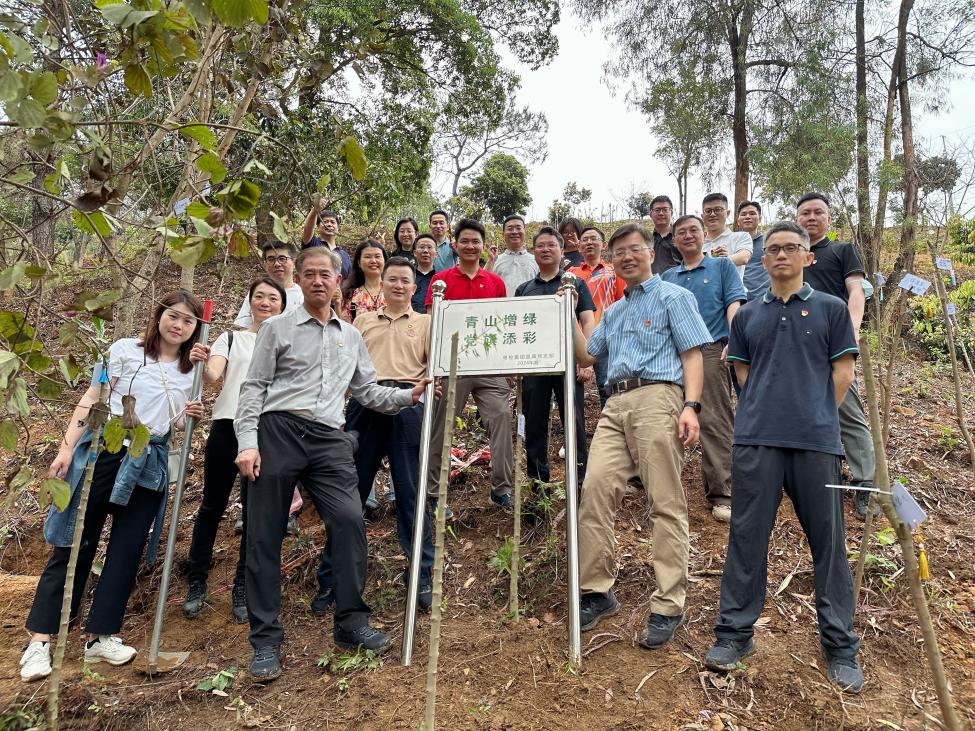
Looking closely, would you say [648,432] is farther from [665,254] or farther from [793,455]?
[665,254]

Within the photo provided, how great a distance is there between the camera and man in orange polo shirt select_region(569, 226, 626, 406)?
4.83 metres

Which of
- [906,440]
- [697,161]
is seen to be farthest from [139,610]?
[697,161]

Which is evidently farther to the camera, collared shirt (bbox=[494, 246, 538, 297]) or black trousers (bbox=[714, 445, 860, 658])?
collared shirt (bbox=[494, 246, 538, 297])

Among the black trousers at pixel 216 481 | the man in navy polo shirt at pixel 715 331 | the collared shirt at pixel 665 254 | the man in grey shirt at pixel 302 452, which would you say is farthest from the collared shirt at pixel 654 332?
the black trousers at pixel 216 481

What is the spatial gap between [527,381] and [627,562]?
1452 mm

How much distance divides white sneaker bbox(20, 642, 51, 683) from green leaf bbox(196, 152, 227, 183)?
3257mm

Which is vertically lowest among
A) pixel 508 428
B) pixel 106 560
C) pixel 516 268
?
pixel 106 560

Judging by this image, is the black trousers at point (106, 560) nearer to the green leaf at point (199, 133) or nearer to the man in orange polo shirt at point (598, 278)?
the green leaf at point (199, 133)

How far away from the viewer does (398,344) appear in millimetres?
4250

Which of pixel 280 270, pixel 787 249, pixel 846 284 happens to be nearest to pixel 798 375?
pixel 787 249

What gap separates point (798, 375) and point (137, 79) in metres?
2.91

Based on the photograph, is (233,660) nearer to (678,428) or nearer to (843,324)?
(678,428)

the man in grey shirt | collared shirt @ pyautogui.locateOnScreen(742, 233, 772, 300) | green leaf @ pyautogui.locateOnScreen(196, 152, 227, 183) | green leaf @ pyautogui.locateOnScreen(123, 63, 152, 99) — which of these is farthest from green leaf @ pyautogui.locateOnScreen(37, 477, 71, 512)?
collared shirt @ pyautogui.locateOnScreen(742, 233, 772, 300)

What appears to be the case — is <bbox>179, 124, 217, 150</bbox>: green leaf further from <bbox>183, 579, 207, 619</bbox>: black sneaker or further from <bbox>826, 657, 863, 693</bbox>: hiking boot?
<bbox>183, 579, 207, 619</bbox>: black sneaker
